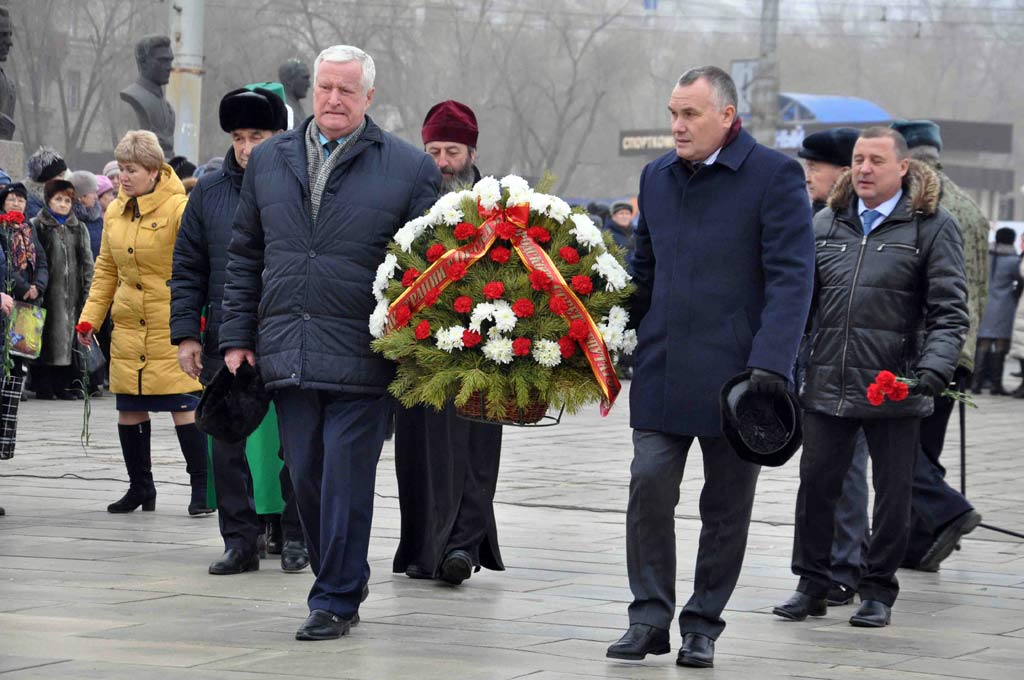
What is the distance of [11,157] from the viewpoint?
13.0 metres

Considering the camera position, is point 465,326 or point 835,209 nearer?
point 465,326

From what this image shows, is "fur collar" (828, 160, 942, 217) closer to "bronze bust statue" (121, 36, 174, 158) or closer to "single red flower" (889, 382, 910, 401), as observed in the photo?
"single red flower" (889, 382, 910, 401)

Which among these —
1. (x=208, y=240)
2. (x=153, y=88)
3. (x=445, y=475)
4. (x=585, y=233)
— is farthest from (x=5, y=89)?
(x=585, y=233)

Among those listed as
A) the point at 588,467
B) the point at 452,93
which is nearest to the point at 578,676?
the point at 588,467

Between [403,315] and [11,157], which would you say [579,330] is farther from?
[11,157]

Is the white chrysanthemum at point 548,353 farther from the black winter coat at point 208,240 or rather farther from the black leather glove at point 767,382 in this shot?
the black winter coat at point 208,240

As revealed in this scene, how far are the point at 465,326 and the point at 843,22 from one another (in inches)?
2884

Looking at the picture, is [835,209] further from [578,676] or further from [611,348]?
[578,676]

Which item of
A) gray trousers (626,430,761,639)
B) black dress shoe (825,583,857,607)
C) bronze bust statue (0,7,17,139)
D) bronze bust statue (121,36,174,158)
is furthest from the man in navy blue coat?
bronze bust statue (121,36,174,158)

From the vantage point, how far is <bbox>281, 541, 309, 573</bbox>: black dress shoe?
7645 mm

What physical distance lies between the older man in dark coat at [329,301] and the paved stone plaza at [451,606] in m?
0.43

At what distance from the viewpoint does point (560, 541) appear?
342 inches

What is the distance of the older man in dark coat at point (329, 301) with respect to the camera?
20.4 feet

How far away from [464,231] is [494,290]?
0.24 metres
